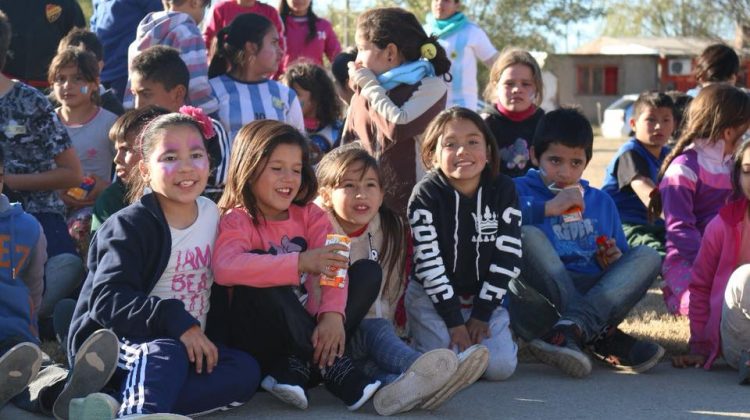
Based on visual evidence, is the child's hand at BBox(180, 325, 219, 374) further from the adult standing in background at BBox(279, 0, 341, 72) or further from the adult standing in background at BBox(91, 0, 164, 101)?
the adult standing in background at BBox(279, 0, 341, 72)

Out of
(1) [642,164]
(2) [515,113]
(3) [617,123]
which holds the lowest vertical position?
(3) [617,123]

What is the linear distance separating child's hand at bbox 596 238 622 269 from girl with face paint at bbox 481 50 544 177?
140 cm

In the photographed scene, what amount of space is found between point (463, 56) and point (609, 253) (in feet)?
11.2

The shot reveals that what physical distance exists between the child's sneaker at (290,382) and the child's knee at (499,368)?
856 mm

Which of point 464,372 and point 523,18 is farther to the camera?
point 523,18

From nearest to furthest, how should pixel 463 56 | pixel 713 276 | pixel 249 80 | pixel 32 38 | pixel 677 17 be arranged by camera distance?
pixel 713 276 → pixel 249 80 → pixel 32 38 → pixel 463 56 → pixel 677 17

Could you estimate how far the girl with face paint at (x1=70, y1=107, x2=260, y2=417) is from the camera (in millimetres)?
4016

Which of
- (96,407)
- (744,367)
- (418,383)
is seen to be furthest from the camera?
(744,367)

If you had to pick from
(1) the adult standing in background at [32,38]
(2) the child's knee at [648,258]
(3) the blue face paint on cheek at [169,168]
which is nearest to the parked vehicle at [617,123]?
(1) the adult standing in background at [32,38]

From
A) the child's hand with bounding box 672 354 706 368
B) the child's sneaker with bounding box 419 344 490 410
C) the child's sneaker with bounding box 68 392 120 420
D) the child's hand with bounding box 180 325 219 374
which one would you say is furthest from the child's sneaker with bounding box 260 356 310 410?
the child's hand with bounding box 672 354 706 368

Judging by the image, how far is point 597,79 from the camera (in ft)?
196

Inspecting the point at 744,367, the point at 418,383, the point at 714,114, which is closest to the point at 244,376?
the point at 418,383

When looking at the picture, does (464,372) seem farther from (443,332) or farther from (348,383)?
(443,332)

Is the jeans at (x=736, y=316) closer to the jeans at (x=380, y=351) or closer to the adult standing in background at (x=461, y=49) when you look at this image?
the jeans at (x=380, y=351)
